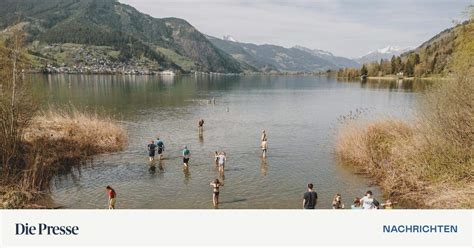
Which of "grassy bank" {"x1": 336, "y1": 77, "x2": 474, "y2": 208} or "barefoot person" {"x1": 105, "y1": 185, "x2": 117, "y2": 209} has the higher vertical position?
"grassy bank" {"x1": 336, "y1": 77, "x2": 474, "y2": 208}

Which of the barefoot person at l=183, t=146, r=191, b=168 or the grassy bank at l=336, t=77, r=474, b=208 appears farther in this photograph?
the barefoot person at l=183, t=146, r=191, b=168

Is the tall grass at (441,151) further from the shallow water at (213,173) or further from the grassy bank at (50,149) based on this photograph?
the grassy bank at (50,149)

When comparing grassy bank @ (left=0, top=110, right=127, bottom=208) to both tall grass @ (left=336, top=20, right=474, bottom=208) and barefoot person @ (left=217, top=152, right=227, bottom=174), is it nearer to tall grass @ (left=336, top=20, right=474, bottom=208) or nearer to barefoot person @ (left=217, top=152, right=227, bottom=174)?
barefoot person @ (left=217, top=152, right=227, bottom=174)

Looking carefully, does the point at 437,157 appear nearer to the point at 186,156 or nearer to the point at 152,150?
the point at 186,156

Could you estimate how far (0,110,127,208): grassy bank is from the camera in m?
23.3

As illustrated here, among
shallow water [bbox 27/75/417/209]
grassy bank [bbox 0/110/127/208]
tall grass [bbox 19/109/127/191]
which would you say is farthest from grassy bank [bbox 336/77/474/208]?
tall grass [bbox 19/109/127/191]

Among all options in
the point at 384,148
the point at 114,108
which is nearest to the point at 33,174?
the point at 384,148

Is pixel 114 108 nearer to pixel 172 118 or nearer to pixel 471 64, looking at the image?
pixel 172 118

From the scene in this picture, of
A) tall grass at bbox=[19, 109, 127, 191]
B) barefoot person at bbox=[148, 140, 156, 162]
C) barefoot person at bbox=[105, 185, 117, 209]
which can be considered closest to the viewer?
barefoot person at bbox=[105, 185, 117, 209]

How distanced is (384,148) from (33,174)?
26322 mm

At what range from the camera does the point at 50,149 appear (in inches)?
1325

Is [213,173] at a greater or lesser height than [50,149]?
lesser

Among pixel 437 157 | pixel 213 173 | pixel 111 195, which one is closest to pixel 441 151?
pixel 437 157
